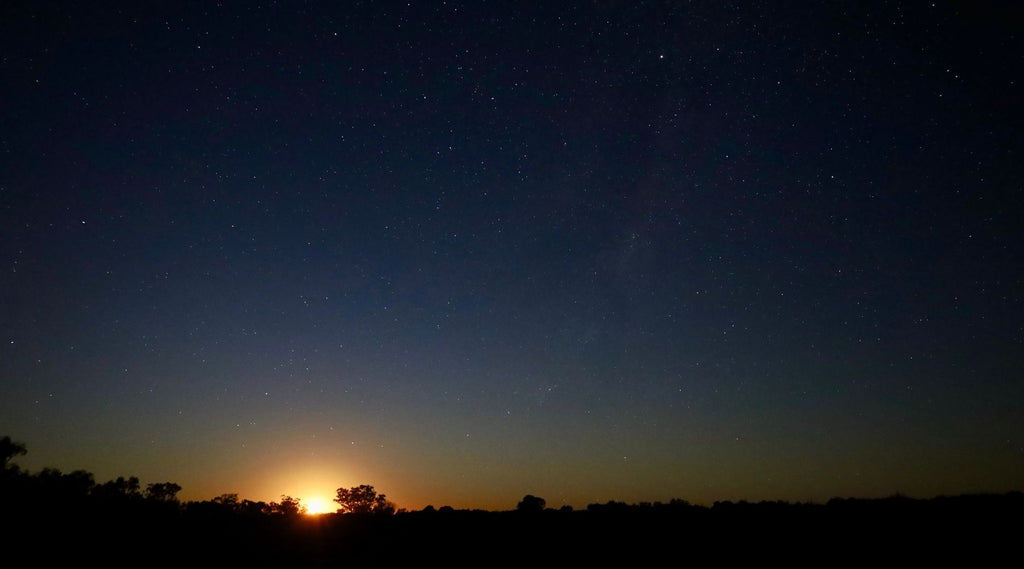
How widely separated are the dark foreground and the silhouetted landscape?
3 cm

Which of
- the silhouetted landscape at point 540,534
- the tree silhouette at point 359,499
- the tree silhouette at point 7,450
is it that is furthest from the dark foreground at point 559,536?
the tree silhouette at point 359,499

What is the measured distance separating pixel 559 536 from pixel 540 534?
0.50 meters

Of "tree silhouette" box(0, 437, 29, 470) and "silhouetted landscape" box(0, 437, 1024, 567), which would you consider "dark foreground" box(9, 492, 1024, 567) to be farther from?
"tree silhouette" box(0, 437, 29, 470)

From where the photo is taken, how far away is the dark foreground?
8.92m

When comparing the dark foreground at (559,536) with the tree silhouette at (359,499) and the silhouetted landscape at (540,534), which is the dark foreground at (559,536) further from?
the tree silhouette at (359,499)

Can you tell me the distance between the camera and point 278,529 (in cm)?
1398

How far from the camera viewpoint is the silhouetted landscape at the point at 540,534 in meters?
9.03

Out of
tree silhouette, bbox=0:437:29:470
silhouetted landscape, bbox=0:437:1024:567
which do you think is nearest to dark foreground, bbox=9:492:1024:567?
silhouetted landscape, bbox=0:437:1024:567

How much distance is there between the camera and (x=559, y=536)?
1162cm

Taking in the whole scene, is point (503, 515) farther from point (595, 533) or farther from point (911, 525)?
point (911, 525)

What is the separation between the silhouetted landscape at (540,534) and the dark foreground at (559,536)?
29mm

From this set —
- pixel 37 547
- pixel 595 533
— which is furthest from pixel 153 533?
pixel 595 533

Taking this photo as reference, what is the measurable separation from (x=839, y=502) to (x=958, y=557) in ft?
14.3

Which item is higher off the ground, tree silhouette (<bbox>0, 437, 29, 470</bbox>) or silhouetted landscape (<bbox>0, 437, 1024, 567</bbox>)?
tree silhouette (<bbox>0, 437, 29, 470</bbox>)
